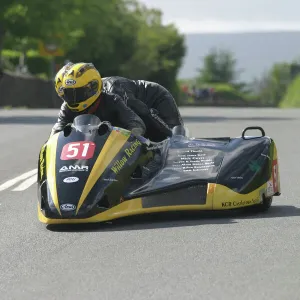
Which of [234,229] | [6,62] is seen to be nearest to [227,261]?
[234,229]

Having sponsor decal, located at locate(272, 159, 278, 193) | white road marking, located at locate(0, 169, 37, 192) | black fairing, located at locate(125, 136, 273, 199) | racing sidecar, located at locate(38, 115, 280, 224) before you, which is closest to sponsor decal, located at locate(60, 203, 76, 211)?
racing sidecar, located at locate(38, 115, 280, 224)

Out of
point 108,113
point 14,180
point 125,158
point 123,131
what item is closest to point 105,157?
point 125,158

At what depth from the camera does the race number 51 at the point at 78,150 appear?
33.1 ft

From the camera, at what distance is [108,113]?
1131cm

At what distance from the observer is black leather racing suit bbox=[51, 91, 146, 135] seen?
1120cm

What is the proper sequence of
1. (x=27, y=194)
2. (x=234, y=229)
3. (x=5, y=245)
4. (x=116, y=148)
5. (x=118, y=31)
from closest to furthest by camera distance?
(x=5, y=245) < (x=234, y=229) < (x=116, y=148) < (x=27, y=194) < (x=118, y=31)

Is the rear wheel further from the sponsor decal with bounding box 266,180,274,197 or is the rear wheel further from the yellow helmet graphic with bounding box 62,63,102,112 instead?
the yellow helmet graphic with bounding box 62,63,102,112

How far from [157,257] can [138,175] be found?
2218 mm

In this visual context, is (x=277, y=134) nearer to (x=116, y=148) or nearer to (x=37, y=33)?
(x=116, y=148)

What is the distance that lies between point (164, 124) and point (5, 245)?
15.6 feet

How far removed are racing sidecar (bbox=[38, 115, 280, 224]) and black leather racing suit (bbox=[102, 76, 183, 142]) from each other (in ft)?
6.99

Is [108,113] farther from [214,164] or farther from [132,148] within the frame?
[214,164]

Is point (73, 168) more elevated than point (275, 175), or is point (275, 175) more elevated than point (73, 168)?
point (73, 168)

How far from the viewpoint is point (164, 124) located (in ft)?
44.3
